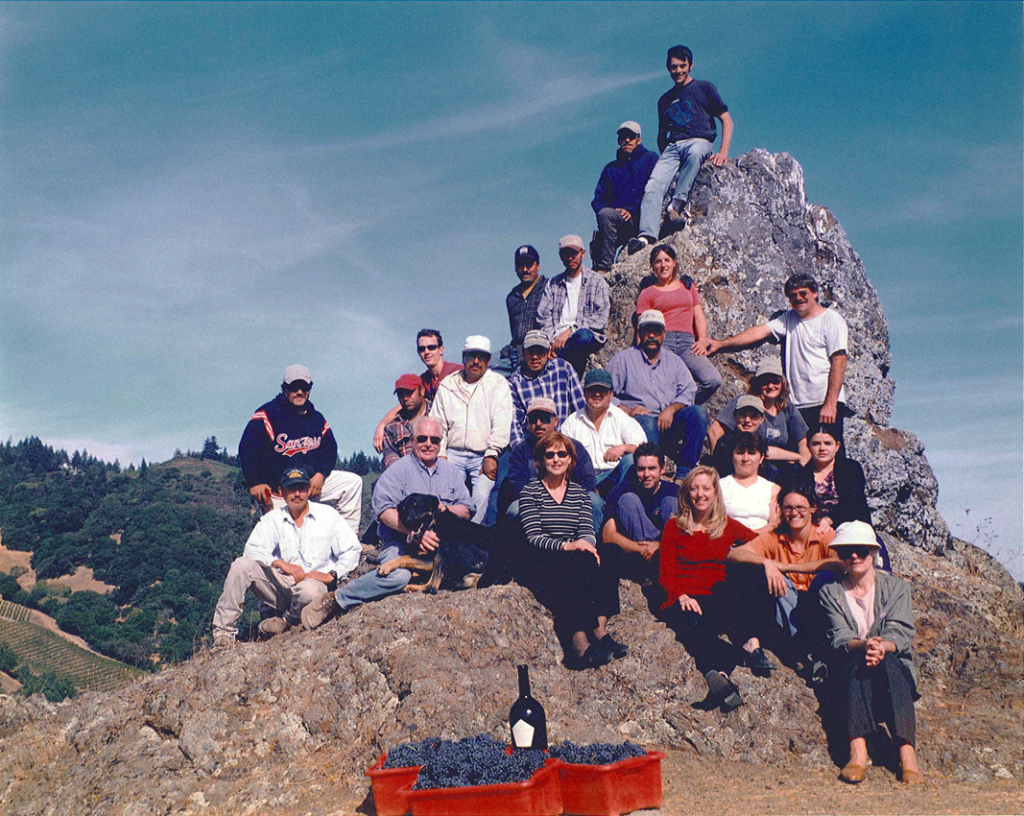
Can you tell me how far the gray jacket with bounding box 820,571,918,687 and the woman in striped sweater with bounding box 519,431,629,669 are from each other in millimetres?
1635

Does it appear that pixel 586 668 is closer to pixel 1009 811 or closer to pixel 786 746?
pixel 786 746

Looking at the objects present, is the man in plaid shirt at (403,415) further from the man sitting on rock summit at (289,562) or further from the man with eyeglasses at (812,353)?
the man with eyeglasses at (812,353)

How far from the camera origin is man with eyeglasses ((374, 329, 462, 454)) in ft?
30.1

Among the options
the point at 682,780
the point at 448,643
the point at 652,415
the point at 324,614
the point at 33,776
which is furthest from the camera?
the point at 652,415

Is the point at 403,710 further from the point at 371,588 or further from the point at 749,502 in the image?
the point at 749,502

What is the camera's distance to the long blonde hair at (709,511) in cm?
638

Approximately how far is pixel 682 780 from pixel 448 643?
2046 mm

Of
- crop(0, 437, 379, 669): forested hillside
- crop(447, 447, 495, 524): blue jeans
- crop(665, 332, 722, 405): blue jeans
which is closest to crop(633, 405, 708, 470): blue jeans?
crop(665, 332, 722, 405): blue jeans

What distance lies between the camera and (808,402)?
881 cm

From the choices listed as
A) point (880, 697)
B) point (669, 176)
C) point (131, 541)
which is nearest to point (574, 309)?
point (669, 176)

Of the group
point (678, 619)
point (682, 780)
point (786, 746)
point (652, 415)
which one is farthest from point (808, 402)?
point (682, 780)

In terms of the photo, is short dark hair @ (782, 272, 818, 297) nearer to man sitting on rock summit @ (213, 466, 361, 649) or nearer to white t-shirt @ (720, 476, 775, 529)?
white t-shirt @ (720, 476, 775, 529)

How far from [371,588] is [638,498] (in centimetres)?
252

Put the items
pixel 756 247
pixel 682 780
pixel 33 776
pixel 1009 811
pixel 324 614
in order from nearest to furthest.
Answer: pixel 1009 811
pixel 682 780
pixel 33 776
pixel 324 614
pixel 756 247
